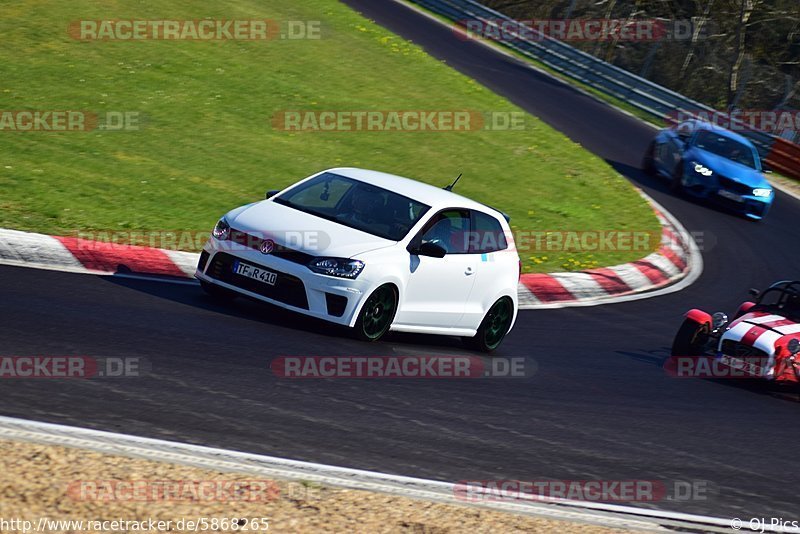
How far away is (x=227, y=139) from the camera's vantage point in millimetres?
16109

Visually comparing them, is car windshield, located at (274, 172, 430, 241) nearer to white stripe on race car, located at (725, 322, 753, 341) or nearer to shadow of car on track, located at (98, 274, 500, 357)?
shadow of car on track, located at (98, 274, 500, 357)

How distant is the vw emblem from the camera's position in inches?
374

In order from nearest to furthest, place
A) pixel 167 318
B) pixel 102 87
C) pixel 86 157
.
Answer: pixel 167 318 → pixel 86 157 → pixel 102 87

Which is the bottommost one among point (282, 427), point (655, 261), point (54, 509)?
point (655, 261)

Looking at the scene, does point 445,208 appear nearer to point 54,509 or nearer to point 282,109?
point 54,509

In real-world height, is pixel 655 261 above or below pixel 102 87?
below

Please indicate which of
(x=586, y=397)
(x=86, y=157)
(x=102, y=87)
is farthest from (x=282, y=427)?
(x=102, y=87)

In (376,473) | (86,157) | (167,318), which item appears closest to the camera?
(376,473)

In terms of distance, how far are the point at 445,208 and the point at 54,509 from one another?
6101 millimetres

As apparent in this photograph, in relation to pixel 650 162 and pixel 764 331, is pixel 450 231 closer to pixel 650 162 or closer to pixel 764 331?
pixel 764 331

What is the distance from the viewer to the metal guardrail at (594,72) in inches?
1228

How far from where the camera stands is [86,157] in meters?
13.8

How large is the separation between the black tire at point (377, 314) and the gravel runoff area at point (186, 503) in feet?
11.9

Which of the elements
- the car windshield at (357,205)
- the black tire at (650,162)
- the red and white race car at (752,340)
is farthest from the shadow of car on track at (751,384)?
the black tire at (650,162)
